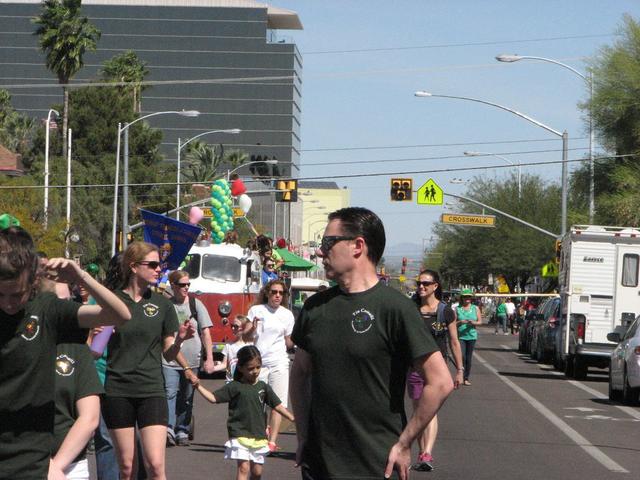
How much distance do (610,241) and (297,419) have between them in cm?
2435

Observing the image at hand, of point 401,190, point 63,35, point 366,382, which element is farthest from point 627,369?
point 63,35

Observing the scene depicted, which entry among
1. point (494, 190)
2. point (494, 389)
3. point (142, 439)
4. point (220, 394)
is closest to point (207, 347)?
point (220, 394)

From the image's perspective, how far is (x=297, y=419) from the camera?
5.89m

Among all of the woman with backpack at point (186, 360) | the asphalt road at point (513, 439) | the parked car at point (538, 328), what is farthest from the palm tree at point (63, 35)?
the woman with backpack at point (186, 360)

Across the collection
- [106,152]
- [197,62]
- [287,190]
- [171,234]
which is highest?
[197,62]

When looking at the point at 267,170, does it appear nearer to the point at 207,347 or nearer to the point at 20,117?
the point at 20,117

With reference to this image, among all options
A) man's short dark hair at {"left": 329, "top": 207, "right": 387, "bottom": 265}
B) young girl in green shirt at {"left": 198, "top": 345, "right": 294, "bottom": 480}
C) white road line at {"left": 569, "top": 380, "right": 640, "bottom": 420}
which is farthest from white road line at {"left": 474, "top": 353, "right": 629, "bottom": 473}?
man's short dark hair at {"left": 329, "top": 207, "right": 387, "bottom": 265}

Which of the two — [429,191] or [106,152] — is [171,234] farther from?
[106,152]

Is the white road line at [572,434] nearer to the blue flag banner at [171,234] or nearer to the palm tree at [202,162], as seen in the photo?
the blue flag banner at [171,234]

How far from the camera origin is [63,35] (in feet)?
228

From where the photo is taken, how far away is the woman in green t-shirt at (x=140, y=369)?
8.62 m

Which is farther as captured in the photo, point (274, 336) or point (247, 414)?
point (274, 336)

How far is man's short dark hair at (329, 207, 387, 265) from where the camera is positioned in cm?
586

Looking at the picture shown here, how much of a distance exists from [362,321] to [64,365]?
129 cm
